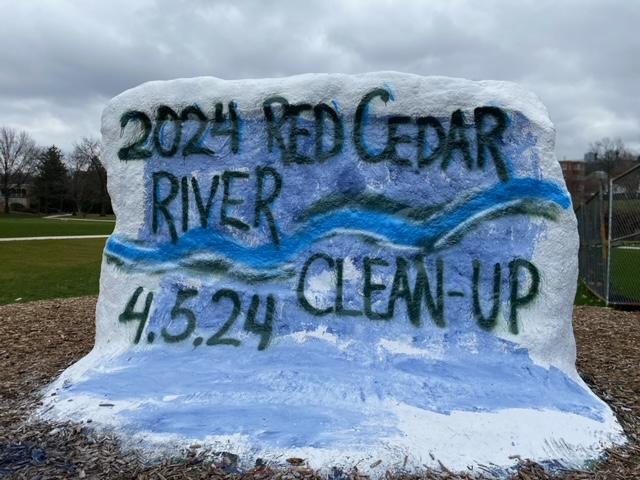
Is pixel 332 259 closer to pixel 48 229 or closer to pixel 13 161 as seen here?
pixel 48 229

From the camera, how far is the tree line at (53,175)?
63.2m

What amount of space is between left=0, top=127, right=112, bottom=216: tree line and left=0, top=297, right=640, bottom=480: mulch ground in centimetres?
5863

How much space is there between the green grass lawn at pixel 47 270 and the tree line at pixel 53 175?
40214 mm

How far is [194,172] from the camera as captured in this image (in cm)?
551

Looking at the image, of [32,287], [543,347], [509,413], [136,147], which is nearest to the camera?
[509,413]

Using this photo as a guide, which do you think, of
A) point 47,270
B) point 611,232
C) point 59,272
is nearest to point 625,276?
point 611,232

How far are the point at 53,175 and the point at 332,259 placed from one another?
68.9 metres

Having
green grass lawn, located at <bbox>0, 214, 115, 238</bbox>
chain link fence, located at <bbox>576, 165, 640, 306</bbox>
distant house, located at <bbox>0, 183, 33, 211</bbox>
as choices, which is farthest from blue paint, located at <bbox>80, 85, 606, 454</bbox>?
distant house, located at <bbox>0, 183, 33, 211</bbox>

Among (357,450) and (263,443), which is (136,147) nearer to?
(263,443)

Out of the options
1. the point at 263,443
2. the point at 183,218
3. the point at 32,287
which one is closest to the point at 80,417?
the point at 263,443

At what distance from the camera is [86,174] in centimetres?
6253

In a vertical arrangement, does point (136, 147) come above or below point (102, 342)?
above

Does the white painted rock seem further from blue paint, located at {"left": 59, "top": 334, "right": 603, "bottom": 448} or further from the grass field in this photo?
the grass field

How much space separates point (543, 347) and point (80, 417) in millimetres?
3627
